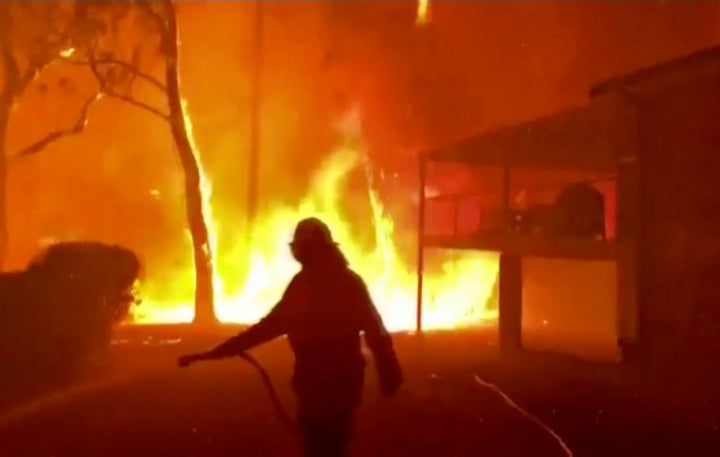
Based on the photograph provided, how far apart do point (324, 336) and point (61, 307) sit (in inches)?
311

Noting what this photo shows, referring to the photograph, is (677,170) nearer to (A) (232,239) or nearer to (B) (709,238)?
(B) (709,238)

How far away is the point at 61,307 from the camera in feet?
38.2

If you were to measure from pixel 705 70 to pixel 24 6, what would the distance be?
15.7 metres

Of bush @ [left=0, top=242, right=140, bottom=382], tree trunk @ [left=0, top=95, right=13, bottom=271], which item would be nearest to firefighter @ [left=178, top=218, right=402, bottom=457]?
bush @ [left=0, top=242, right=140, bottom=382]

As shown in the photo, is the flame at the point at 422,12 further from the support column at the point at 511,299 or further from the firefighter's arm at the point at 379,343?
the firefighter's arm at the point at 379,343

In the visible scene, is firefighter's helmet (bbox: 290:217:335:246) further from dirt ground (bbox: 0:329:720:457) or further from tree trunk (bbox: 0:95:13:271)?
tree trunk (bbox: 0:95:13:271)

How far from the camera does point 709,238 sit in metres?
9.48

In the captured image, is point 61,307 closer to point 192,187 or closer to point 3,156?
point 192,187

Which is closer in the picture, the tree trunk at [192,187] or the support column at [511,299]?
the support column at [511,299]

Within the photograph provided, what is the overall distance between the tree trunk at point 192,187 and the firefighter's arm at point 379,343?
1571 centimetres

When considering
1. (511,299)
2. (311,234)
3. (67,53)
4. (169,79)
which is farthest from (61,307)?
(67,53)

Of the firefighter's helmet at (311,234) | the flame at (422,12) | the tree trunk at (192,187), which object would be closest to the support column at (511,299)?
the tree trunk at (192,187)

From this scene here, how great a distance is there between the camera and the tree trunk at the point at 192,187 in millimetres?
19875

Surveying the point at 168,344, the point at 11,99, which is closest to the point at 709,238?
the point at 168,344
